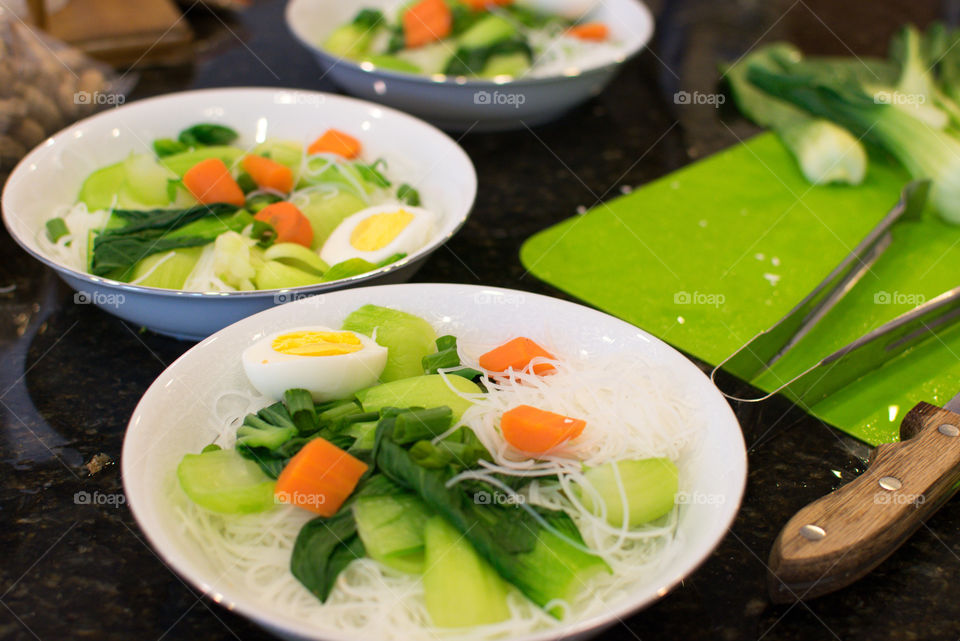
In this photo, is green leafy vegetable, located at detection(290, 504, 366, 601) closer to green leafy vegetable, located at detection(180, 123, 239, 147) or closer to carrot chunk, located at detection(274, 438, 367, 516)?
carrot chunk, located at detection(274, 438, 367, 516)

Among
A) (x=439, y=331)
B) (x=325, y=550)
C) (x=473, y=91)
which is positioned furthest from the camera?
(x=473, y=91)

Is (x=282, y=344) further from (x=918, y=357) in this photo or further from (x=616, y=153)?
(x=616, y=153)

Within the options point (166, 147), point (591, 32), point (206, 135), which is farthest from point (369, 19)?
point (166, 147)

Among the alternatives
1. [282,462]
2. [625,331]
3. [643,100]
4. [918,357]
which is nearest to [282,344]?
[282,462]

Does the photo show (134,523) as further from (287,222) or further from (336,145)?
(336,145)

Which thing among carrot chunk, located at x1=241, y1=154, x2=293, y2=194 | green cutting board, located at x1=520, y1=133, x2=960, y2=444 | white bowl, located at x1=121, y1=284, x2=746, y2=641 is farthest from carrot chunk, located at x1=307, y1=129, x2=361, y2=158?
white bowl, located at x1=121, y1=284, x2=746, y2=641

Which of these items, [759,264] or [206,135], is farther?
[206,135]
